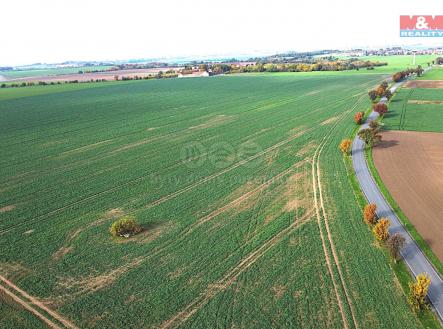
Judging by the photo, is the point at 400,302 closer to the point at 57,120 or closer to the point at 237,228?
the point at 237,228

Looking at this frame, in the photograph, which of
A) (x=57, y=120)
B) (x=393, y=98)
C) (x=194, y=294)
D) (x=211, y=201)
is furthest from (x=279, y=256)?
(x=393, y=98)

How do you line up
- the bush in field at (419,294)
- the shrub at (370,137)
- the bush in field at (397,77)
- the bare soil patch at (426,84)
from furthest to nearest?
the bush in field at (397,77) → the bare soil patch at (426,84) → the shrub at (370,137) → the bush in field at (419,294)

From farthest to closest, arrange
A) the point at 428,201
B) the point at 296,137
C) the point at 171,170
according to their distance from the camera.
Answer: the point at 296,137
the point at 171,170
the point at 428,201

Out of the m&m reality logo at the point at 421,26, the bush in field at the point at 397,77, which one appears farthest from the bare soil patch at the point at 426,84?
the m&m reality logo at the point at 421,26

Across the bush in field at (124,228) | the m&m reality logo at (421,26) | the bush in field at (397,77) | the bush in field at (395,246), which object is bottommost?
the bush in field at (395,246)

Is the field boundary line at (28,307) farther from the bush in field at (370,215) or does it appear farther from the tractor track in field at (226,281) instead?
the bush in field at (370,215)

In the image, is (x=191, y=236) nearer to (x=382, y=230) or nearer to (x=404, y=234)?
(x=382, y=230)

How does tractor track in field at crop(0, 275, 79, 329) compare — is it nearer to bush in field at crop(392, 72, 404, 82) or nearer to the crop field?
the crop field

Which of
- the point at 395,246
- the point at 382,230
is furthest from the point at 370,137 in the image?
the point at 395,246
